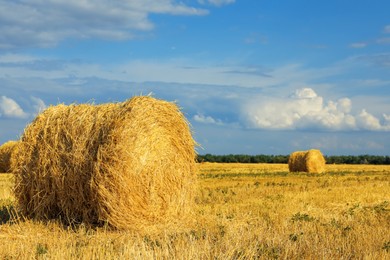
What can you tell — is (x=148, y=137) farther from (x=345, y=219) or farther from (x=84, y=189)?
(x=345, y=219)

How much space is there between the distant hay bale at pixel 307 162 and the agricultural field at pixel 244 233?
1663cm

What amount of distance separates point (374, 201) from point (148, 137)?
7809 mm

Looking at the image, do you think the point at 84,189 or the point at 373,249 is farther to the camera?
the point at 84,189

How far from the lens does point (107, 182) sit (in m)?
10.7

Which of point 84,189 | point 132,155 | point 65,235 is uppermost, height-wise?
point 132,155

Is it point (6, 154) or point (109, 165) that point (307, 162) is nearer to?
point (6, 154)

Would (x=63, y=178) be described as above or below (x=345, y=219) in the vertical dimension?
Result: above

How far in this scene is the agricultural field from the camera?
7.44 m

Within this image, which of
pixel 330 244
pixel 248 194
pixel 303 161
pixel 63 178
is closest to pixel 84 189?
pixel 63 178

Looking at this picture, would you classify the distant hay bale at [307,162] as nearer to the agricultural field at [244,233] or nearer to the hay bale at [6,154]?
the agricultural field at [244,233]

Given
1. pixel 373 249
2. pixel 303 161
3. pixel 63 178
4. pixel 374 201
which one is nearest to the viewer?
pixel 373 249

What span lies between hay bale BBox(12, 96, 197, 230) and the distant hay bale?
23.2 m

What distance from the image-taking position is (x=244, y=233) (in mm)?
9039

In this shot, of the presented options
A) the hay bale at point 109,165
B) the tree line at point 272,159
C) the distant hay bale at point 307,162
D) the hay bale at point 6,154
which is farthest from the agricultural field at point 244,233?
the tree line at point 272,159
